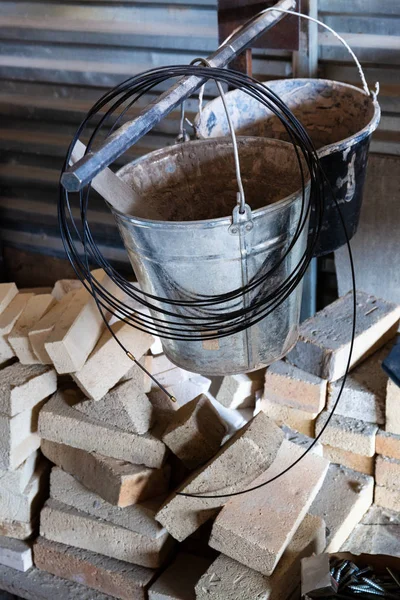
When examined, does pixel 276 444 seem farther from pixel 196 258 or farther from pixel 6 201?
pixel 6 201

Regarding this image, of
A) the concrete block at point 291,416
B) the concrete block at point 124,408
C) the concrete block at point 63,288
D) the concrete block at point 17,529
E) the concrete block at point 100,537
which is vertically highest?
the concrete block at point 63,288

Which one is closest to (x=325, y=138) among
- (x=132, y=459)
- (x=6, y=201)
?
(x=132, y=459)

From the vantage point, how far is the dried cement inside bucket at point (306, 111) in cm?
296

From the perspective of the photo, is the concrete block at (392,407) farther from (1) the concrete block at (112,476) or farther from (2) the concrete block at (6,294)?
(2) the concrete block at (6,294)

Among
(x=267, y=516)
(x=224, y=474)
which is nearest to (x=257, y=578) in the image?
(x=267, y=516)

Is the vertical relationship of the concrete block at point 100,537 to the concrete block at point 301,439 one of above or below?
below

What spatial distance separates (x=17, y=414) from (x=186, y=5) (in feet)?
7.08

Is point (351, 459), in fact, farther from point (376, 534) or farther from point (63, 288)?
point (63, 288)

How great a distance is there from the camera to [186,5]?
148 inches

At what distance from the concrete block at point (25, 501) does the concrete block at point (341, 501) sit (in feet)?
3.74

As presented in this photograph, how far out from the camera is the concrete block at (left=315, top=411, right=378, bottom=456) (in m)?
2.96

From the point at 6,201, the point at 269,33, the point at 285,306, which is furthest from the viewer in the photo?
the point at 6,201

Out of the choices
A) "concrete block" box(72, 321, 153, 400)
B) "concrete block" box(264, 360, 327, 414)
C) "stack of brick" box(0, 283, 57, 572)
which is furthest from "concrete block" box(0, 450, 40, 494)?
"concrete block" box(264, 360, 327, 414)

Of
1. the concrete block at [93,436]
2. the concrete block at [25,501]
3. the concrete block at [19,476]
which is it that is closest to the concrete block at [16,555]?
the concrete block at [25,501]
